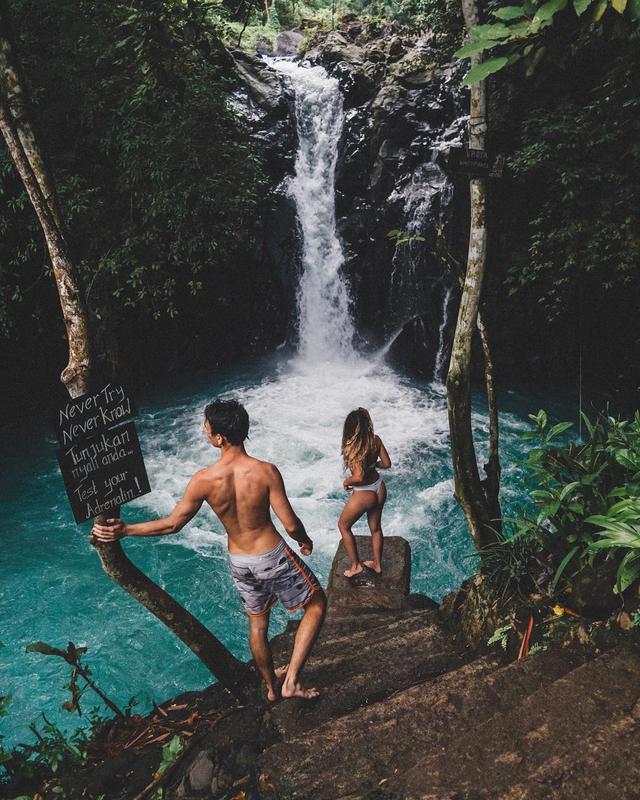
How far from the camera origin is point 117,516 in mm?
2793

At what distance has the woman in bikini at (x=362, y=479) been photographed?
4.18 m

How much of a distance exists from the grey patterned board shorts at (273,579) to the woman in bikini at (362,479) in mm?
1393

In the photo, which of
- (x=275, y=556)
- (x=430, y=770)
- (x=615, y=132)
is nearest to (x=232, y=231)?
(x=615, y=132)

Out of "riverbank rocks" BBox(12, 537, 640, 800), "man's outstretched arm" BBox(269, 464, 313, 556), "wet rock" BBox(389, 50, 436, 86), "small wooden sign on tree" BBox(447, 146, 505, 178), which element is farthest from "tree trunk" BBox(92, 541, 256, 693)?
"wet rock" BBox(389, 50, 436, 86)

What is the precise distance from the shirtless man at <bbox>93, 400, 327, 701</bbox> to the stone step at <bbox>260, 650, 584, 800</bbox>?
0.60 meters

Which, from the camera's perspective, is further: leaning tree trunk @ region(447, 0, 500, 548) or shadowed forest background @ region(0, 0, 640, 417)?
shadowed forest background @ region(0, 0, 640, 417)

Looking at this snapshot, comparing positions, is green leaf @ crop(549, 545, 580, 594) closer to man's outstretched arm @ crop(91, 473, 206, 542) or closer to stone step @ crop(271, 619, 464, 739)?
stone step @ crop(271, 619, 464, 739)

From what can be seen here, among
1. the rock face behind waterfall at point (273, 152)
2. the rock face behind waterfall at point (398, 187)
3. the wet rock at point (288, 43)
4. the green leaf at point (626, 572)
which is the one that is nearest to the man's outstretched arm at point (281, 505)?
the green leaf at point (626, 572)

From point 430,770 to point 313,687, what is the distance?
1.32 metres

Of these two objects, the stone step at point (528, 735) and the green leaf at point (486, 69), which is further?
the stone step at point (528, 735)

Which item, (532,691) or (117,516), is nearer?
(532,691)

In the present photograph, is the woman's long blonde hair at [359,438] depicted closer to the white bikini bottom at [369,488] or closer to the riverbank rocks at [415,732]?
the white bikini bottom at [369,488]

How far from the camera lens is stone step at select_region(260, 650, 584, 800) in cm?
220

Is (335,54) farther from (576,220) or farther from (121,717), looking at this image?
(121,717)
